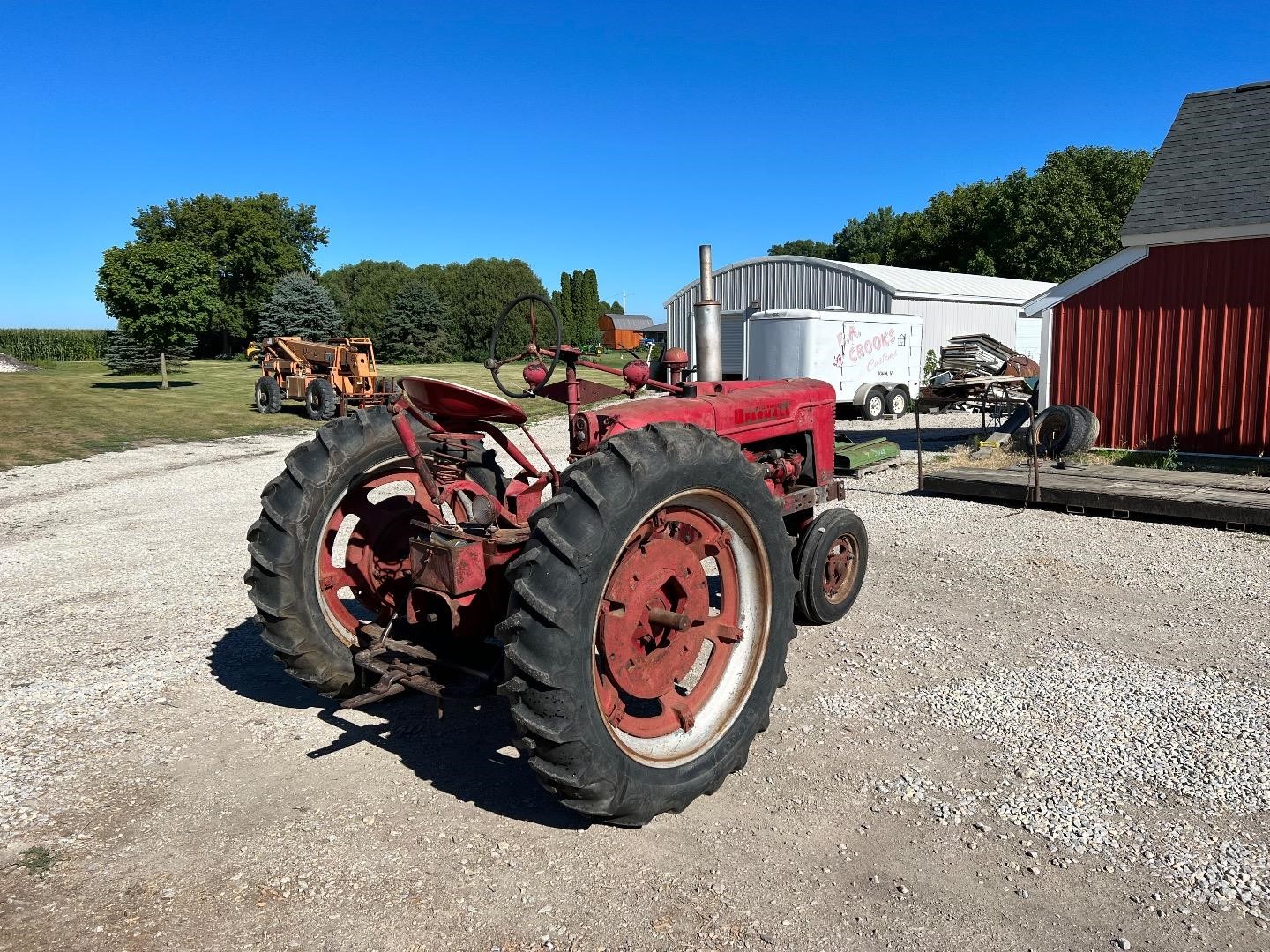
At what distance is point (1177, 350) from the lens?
40.0ft

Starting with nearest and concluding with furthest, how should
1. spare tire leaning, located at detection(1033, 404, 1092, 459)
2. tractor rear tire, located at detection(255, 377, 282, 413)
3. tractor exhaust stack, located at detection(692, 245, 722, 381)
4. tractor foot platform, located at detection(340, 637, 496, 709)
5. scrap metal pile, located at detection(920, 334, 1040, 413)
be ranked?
tractor foot platform, located at detection(340, 637, 496, 709) → tractor exhaust stack, located at detection(692, 245, 722, 381) → spare tire leaning, located at detection(1033, 404, 1092, 459) → scrap metal pile, located at detection(920, 334, 1040, 413) → tractor rear tire, located at detection(255, 377, 282, 413)

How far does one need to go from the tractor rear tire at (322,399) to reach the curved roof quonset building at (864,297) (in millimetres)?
10516

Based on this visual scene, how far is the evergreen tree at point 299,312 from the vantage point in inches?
1650

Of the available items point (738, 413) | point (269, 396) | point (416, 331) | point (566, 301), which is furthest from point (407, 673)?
point (566, 301)

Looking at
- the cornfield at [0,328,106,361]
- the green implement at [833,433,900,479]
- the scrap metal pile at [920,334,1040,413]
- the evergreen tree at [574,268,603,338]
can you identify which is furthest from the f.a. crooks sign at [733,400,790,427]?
the evergreen tree at [574,268,603,338]

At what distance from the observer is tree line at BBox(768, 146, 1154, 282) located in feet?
130

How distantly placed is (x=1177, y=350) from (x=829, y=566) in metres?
9.34

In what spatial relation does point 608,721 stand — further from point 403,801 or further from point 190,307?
point 190,307

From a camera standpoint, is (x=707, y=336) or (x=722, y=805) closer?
(x=722, y=805)

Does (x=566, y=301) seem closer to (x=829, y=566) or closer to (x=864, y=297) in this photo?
(x=864, y=297)

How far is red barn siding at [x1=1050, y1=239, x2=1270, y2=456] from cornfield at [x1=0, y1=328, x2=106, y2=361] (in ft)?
156

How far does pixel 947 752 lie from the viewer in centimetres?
396

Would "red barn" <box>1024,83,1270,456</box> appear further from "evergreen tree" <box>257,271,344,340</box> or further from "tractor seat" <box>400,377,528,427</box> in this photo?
"evergreen tree" <box>257,271,344,340</box>

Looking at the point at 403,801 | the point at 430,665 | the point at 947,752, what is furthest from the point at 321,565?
the point at 947,752
